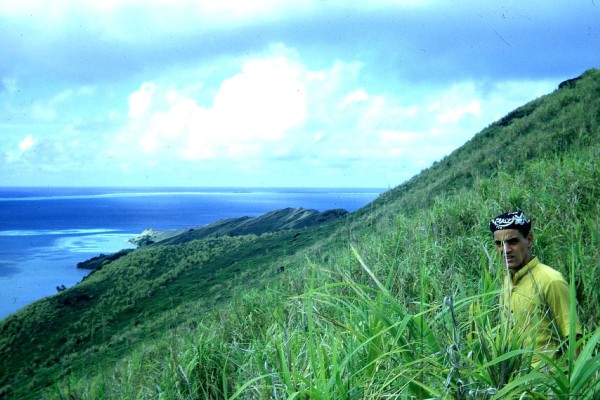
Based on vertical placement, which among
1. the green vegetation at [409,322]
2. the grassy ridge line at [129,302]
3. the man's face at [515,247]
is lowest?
the grassy ridge line at [129,302]

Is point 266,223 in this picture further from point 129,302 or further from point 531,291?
point 531,291

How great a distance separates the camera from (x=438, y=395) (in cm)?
171

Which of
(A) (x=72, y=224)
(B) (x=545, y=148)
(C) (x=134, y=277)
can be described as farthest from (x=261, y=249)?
(A) (x=72, y=224)

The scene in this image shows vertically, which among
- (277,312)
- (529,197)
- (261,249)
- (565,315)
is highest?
(529,197)

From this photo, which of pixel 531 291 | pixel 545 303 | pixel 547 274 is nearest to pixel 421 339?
pixel 545 303

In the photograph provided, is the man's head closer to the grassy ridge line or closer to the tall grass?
the tall grass

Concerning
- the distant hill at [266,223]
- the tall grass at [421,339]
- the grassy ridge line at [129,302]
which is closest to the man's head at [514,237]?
the tall grass at [421,339]

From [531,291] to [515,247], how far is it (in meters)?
0.45

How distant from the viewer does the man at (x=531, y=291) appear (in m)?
2.25

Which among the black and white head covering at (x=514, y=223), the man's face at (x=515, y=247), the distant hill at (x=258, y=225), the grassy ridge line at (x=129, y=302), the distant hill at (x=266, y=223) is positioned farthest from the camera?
the distant hill at (x=266, y=223)

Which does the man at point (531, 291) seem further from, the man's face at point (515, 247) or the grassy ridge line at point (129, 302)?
the grassy ridge line at point (129, 302)

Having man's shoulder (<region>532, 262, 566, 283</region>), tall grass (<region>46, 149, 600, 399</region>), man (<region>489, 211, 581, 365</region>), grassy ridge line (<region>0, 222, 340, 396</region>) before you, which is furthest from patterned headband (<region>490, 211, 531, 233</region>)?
grassy ridge line (<region>0, 222, 340, 396</region>)

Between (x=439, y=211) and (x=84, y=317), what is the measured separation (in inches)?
1502

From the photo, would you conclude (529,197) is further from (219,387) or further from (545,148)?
(545,148)
